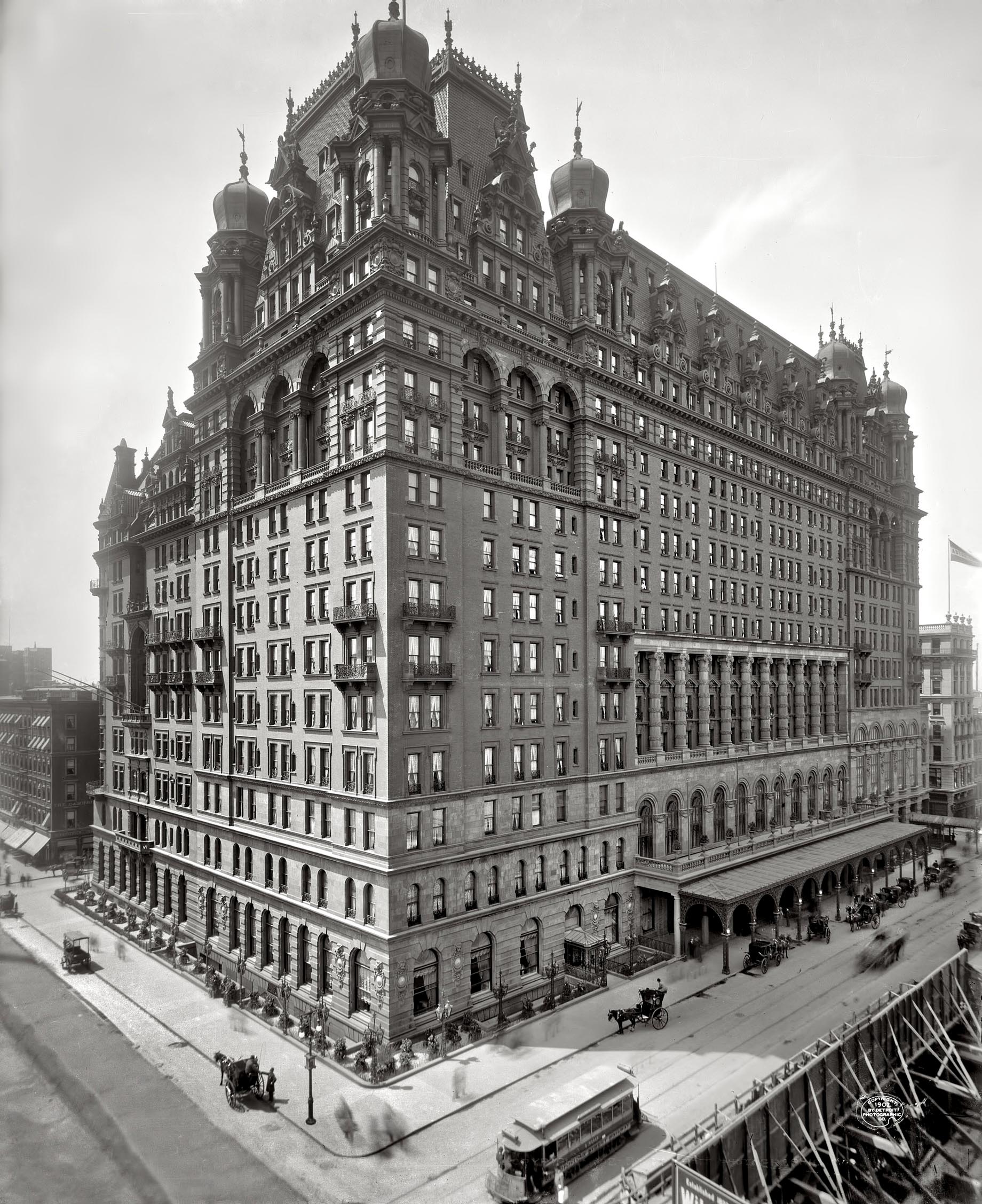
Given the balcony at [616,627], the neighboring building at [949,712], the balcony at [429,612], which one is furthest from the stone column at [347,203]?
the neighboring building at [949,712]

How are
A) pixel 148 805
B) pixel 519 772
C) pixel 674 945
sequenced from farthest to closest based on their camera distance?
pixel 148 805, pixel 674 945, pixel 519 772

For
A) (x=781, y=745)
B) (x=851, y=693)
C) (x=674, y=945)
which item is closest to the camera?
(x=674, y=945)

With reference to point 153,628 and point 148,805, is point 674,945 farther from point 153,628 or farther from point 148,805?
point 153,628

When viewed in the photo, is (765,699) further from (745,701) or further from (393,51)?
(393,51)

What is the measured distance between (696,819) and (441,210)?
158ft

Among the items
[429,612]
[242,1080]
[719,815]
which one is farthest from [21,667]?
[719,815]

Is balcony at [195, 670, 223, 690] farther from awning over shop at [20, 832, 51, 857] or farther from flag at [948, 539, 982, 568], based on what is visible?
flag at [948, 539, 982, 568]

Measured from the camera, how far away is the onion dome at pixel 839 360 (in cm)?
9212

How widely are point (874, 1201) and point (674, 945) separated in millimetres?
23667

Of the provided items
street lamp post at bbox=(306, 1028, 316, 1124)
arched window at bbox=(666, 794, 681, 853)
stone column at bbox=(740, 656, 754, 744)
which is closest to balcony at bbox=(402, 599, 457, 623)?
street lamp post at bbox=(306, 1028, 316, 1124)

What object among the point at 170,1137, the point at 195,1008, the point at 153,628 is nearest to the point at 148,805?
the point at 153,628

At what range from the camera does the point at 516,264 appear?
54.2 meters

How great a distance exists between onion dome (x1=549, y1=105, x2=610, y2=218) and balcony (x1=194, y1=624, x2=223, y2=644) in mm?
38925

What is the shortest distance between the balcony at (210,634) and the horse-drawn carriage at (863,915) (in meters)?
51.3
